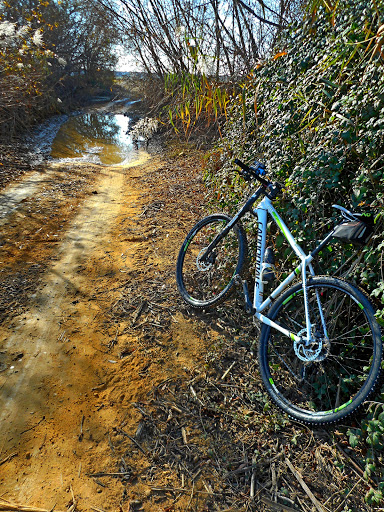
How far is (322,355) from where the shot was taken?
1918mm

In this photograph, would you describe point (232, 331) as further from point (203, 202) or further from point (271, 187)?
point (203, 202)

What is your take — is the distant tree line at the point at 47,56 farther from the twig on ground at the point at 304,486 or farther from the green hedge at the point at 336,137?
the twig on ground at the point at 304,486

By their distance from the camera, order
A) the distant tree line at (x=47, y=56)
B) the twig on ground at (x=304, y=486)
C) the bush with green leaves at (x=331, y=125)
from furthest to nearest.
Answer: the distant tree line at (x=47, y=56) → the bush with green leaves at (x=331, y=125) → the twig on ground at (x=304, y=486)

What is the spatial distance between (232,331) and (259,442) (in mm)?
943

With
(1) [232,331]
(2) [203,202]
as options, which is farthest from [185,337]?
(2) [203,202]

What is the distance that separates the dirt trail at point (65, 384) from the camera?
1.67 m

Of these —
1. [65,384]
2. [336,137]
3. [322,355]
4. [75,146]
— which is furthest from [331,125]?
[75,146]

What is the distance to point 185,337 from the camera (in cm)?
264

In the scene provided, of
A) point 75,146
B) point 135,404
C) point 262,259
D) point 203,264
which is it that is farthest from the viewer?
point 75,146

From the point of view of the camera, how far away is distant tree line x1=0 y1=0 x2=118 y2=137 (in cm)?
842

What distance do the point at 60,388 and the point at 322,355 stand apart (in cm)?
181

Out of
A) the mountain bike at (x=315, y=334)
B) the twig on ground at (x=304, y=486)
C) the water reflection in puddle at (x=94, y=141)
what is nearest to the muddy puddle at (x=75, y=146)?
the water reflection in puddle at (x=94, y=141)

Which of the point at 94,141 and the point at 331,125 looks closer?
the point at 331,125

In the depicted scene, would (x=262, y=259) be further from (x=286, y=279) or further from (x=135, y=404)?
(x=135, y=404)
